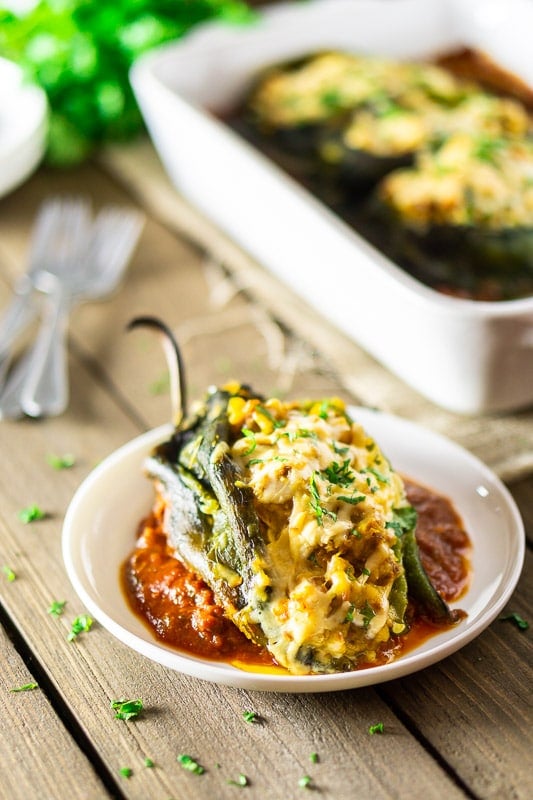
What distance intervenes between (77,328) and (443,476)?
1542 mm

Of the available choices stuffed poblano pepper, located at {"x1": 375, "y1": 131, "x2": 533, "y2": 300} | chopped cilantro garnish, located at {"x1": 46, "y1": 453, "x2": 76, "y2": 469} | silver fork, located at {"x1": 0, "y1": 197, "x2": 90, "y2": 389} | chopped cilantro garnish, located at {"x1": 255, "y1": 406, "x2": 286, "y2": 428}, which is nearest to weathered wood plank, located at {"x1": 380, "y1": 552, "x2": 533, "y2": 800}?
chopped cilantro garnish, located at {"x1": 255, "y1": 406, "x2": 286, "y2": 428}

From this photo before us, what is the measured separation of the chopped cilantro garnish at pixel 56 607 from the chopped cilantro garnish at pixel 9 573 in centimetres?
14

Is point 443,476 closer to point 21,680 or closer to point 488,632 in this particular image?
point 488,632

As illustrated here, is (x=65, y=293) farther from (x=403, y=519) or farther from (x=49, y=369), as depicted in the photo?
(x=403, y=519)

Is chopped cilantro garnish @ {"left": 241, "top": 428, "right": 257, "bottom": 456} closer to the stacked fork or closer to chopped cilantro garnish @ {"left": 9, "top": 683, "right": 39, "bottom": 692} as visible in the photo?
chopped cilantro garnish @ {"left": 9, "top": 683, "right": 39, "bottom": 692}

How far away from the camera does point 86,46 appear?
4480mm

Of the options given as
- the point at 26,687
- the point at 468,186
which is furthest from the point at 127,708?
the point at 468,186

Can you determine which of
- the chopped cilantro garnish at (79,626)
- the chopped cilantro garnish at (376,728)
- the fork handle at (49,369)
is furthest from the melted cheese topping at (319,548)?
the fork handle at (49,369)

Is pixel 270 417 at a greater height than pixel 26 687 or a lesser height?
greater

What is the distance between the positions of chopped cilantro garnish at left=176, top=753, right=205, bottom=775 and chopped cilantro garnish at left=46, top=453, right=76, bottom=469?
1141 mm

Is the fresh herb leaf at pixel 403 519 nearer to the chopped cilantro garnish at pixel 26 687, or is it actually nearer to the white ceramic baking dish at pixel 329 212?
the white ceramic baking dish at pixel 329 212

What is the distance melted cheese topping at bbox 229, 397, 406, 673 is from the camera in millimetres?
2146

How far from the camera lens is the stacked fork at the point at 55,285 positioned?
132 inches

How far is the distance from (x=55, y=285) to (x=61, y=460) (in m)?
0.92
